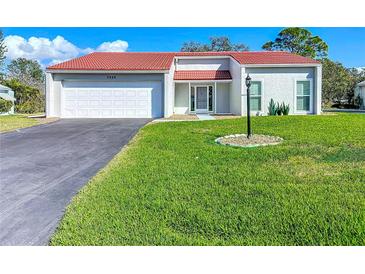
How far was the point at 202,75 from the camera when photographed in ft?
75.9

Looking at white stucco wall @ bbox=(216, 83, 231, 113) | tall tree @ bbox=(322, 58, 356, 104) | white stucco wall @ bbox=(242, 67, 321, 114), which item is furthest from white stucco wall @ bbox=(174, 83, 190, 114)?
tall tree @ bbox=(322, 58, 356, 104)

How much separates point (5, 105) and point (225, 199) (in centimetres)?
2570

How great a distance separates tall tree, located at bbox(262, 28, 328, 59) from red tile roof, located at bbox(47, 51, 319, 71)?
651 inches

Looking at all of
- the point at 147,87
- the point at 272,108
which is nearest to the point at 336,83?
the point at 272,108

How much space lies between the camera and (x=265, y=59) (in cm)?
2100

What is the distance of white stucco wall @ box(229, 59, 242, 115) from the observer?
19737 mm

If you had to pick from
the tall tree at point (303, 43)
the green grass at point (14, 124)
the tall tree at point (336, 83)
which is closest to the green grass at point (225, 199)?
the green grass at point (14, 124)

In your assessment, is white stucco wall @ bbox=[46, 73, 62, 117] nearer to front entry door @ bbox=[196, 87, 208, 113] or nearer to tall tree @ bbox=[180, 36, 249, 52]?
front entry door @ bbox=[196, 87, 208, 113]

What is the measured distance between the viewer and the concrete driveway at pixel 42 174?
4.13 meters
